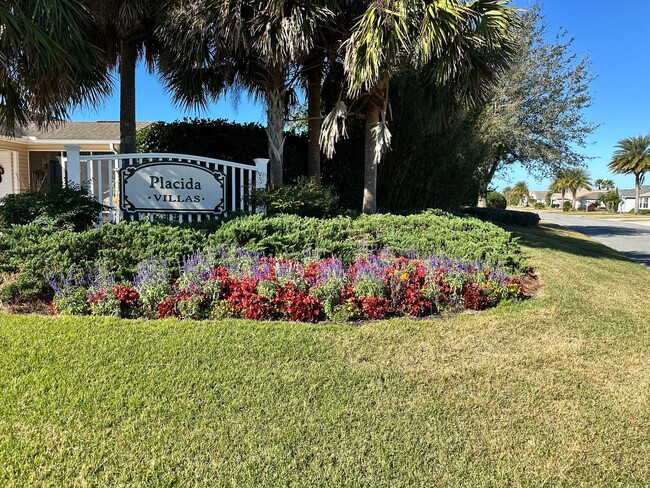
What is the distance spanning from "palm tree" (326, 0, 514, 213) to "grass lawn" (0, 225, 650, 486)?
4690mm

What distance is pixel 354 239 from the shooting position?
21.3 feet

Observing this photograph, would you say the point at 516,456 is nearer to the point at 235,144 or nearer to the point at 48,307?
the point at 48,307

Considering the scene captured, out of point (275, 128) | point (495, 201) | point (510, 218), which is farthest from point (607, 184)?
point (275, 128)

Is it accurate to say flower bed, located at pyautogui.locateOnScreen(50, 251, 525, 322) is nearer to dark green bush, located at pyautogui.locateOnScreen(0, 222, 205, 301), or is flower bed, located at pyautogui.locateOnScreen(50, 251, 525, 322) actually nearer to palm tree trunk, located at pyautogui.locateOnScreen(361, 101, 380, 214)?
dark green bush, located at pyautogui.locateOnScreen(0, 222, 205, 301)

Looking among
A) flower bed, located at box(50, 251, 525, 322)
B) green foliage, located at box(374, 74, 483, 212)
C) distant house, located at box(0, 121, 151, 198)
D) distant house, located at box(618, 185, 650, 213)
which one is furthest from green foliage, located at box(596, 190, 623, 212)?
flower bed, located at box(50, 251, 525, 322)

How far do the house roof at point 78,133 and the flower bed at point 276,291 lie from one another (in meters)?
12.0

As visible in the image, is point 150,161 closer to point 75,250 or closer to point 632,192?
point 75,250

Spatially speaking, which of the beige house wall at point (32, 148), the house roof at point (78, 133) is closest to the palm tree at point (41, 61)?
A: the beige house wall at point (32, 148)

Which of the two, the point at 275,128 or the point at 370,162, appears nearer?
the point at 275,128

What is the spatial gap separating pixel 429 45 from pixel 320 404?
604cm

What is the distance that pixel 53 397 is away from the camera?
2990mm

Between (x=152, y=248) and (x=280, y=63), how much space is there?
4343mm

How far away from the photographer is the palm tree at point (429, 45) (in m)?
6.97

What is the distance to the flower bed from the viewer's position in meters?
4.43
